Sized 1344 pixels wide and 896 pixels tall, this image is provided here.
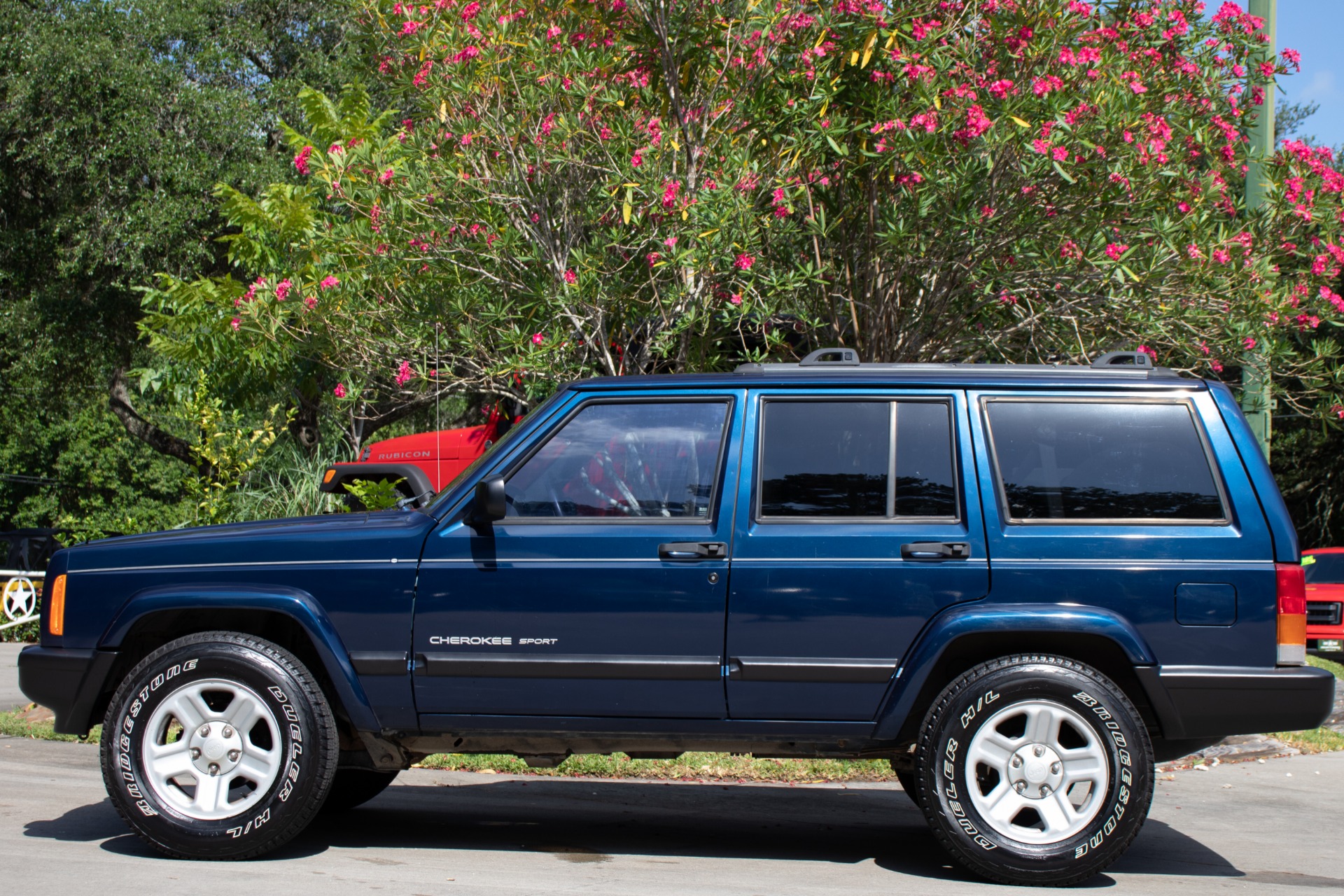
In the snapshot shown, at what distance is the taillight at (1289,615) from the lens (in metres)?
4.65

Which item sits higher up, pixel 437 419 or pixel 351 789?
pixel 437 419

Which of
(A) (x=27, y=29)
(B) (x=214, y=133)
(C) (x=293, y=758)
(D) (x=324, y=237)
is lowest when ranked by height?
(C) (x=293, y=758)

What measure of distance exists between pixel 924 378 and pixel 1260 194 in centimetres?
512

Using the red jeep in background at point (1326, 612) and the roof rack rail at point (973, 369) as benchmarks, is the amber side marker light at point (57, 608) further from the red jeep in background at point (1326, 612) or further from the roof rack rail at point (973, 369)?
the red jeep in background at point (1326, 612)

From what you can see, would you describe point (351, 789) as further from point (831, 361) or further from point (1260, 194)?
point (1260, 194)

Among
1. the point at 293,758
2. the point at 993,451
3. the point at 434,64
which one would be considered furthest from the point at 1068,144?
the point at 293,758

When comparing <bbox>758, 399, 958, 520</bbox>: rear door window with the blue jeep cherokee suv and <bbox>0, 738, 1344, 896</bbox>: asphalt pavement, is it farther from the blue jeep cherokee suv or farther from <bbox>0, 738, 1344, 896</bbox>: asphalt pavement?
<bbox>0, 738, 1344, 896</bbox>: asphalt pavement

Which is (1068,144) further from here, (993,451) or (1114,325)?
(993,451)

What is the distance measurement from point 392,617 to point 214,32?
17.9m

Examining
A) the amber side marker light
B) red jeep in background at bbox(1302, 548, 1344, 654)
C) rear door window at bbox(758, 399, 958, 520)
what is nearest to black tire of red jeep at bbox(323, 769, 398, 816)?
the amber side marker light

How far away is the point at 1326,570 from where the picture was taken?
14.2 m

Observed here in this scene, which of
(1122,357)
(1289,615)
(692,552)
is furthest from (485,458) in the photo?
(1289,615)

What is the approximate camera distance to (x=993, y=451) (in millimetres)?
Result: 4980

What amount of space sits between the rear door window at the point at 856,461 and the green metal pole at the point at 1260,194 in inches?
188
